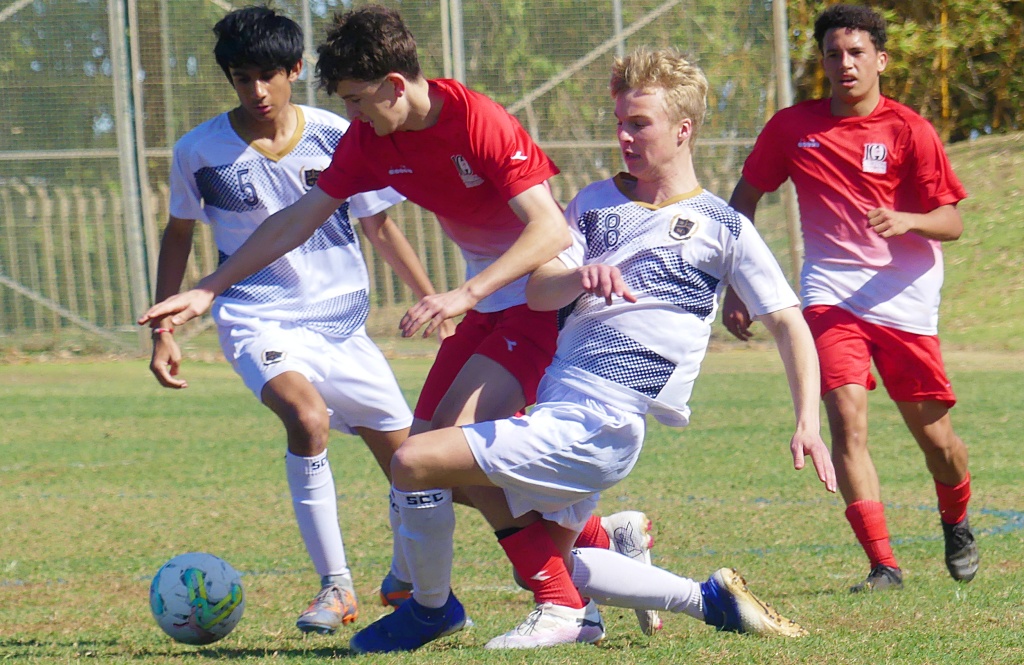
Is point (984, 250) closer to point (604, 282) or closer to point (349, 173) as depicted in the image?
point (349, 173)

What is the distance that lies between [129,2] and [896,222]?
12.0 metres

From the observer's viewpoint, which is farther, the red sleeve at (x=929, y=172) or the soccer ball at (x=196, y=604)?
the red sleeve at (x=929, y=172)

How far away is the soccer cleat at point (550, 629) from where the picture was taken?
3795 mm

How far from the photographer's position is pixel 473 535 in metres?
6.29

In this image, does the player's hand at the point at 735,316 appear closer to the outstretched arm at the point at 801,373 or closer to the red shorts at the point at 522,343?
the red shorts at the point at 522,343

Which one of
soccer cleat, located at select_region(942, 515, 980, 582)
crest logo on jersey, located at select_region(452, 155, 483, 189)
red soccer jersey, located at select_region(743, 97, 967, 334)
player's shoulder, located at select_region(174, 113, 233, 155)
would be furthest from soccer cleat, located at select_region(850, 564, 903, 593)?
player's shoulder, located at select_region(174, 113, 233, 155)

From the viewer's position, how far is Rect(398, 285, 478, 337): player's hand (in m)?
3.39

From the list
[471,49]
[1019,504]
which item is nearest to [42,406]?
[471,49]

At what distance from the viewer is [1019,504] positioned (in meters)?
6.62

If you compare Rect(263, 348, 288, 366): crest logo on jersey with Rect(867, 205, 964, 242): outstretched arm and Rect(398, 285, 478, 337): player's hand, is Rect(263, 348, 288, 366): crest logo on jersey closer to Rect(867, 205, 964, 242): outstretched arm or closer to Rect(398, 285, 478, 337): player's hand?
Rect(398, 285, 478, 337): player's hand

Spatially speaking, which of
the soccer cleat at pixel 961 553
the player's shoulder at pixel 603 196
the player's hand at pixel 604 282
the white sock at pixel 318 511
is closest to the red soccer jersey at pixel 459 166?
the player's shoulder at pixel 603 196

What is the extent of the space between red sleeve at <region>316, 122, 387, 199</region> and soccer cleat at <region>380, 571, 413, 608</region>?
1378 millimetres

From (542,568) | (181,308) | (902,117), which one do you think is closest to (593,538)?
(542,568)

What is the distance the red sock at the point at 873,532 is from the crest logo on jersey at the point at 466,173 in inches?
76.6
